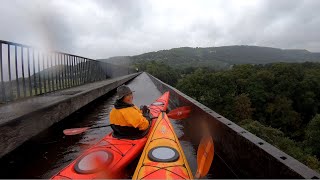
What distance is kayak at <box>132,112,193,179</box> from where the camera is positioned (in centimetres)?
370

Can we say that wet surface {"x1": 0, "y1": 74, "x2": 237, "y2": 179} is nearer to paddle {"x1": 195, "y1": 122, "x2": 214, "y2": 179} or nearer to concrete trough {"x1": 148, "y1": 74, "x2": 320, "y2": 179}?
concrete trough {"x1": 148, "y1": 74, "x2": 320, "y2": 179}

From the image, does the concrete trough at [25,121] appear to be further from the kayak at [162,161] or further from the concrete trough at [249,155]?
the concrete trough at [249,155]

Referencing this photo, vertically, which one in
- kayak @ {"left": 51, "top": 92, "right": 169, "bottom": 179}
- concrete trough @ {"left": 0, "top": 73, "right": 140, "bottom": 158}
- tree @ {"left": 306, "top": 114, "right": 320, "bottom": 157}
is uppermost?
concrete trough @ {"left": 0, "top": 73, "right": 140, "bottom": 158}

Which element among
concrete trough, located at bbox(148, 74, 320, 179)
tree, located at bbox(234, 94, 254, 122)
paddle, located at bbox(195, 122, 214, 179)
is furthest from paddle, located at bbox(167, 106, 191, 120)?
tree, located at bbox(234, 94, 254, 122)

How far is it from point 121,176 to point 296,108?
260ft

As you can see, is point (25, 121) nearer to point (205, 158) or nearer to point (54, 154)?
point (54, 154)

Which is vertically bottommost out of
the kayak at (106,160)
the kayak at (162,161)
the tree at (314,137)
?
the tree at (314,137)

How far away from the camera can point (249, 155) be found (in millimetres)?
4027

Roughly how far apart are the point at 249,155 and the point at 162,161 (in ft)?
4.12

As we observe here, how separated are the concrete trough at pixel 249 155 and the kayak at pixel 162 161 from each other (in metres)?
0.87

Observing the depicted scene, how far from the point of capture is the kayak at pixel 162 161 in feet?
12.2

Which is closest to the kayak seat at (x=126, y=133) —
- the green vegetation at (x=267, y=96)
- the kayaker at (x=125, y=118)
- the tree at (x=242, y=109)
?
the kayaker at (x=125, y=118)

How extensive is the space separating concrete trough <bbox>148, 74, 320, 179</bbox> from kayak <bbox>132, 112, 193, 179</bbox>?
0.87m

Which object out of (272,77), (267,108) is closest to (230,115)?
(267,108)
